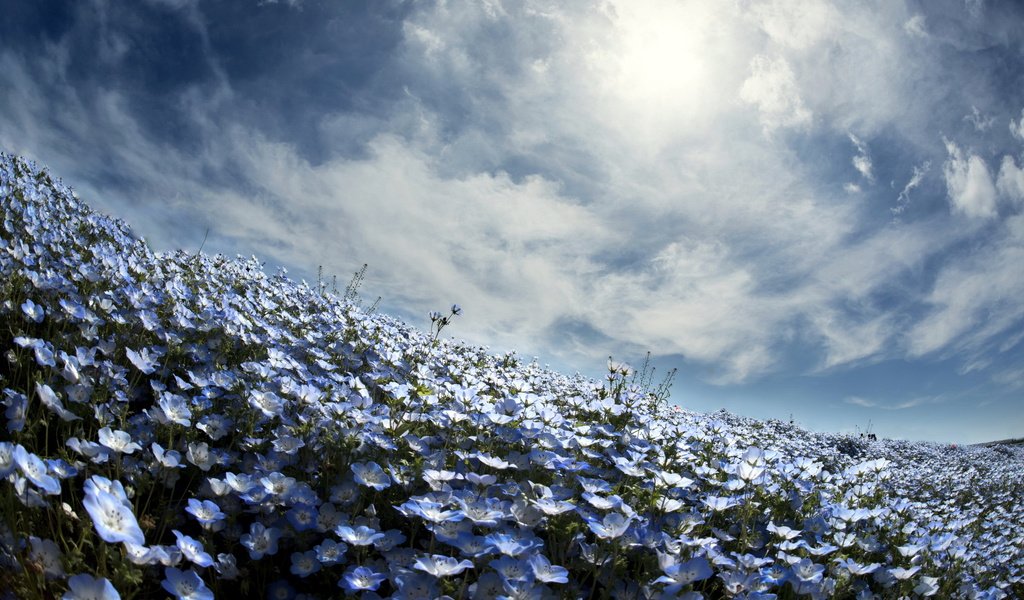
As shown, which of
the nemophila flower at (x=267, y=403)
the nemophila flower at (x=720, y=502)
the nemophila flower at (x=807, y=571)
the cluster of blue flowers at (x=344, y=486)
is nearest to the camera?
the cluster of blue flowers at (x=344, y=486)

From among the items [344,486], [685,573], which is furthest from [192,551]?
[685,573]

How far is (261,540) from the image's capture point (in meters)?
2.36

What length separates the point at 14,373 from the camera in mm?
3475

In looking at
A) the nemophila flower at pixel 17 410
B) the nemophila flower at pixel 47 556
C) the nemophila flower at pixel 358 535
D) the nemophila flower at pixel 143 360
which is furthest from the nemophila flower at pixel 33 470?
the nemophila flower at pixel 143 360

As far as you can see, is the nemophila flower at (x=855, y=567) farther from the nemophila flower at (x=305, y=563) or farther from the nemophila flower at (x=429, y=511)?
the nemophila flower at (x=305, y=563)

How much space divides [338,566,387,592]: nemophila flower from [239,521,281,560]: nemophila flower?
434mm

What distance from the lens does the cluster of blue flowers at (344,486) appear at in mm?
2088

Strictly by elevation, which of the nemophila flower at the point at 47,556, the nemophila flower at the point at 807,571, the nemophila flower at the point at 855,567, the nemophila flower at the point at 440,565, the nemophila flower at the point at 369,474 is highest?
the nemophila flower at the point at 369,474

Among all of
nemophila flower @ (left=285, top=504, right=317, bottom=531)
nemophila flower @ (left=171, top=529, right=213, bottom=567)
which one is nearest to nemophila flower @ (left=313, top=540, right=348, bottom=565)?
nemophila flower @ (left=285, top=504, right=317, bottom=531)

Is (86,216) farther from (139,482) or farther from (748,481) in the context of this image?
(748,481)

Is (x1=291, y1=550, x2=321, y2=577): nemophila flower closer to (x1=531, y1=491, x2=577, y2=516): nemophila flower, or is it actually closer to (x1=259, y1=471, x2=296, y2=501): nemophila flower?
(x1=259, y1=471, x2=296, y2=501): nemophila flower

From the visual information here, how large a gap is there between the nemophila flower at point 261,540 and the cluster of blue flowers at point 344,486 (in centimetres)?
1

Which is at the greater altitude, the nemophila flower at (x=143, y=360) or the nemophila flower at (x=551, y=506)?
the nemophila flower at (x=143, y=360)

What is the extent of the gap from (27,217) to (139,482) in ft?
16.5
